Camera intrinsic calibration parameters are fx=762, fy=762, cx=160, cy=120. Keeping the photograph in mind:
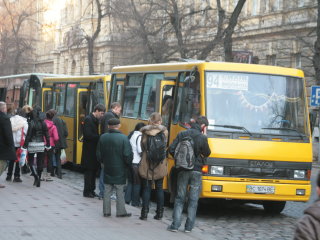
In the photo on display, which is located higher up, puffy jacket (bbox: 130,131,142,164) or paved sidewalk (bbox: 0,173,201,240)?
puffy jacket (bbox: 130,131,142,164)

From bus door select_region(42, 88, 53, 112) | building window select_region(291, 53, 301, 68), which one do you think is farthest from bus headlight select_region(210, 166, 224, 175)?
building window select_region(291, 53, 301, 68)

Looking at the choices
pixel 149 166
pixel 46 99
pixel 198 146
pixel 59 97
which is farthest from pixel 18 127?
pixel 46 99

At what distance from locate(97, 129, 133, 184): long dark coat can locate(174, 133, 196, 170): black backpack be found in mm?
997

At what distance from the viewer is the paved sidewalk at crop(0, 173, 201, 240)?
973 cm

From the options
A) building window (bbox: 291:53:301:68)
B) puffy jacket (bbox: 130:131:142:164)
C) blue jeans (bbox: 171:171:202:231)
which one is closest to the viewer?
blue jeans (bbox: 171:171:202:231)

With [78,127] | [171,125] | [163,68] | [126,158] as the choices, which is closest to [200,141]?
[126,158]

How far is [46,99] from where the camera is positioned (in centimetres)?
2556

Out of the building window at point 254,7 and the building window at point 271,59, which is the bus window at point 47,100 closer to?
the building window at point 271,59

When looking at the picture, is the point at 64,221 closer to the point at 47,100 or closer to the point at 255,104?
the point at 255,104

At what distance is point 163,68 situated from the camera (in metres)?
14.9

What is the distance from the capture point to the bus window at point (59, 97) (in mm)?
23312

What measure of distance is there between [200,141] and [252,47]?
29568mm

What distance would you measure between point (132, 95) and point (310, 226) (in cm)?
1208

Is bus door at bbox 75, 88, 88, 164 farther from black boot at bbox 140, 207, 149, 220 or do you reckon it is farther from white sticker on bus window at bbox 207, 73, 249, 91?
black boot at bbox 140, 207, 149, 220
